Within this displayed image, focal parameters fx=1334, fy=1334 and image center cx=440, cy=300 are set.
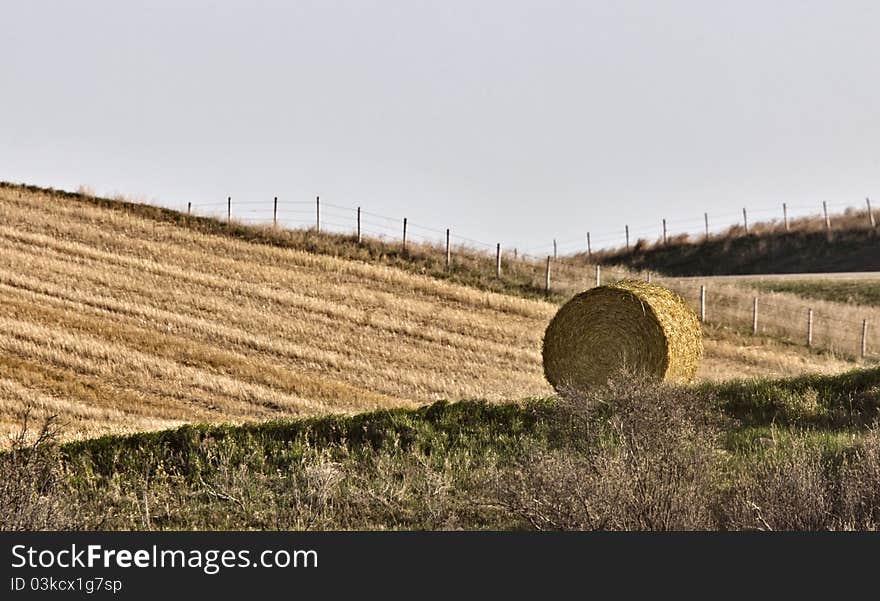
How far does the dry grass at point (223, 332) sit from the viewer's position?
2494 cm

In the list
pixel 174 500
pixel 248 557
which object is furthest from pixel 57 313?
pixel 248 557

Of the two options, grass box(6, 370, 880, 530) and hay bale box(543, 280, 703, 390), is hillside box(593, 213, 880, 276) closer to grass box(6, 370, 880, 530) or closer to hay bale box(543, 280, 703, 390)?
hay bale box(543, 280, 703, 390)

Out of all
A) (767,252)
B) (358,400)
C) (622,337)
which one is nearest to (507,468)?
(622,337)

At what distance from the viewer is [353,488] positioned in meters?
13.5

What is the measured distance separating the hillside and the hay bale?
96.2 ft

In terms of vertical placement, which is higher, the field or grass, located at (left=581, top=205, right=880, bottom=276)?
grass, located at (left=581, top=205, right=880, bottom=276)

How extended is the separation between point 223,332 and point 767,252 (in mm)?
28359

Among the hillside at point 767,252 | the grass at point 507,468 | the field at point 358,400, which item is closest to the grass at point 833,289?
the field at point 358,400

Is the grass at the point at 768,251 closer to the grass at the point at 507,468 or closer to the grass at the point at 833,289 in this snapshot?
the grass at the point at 833,289

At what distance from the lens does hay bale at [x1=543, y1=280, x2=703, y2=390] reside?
20703 mm

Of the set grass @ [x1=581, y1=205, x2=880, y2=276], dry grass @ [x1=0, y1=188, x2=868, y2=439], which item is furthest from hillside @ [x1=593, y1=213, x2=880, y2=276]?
dry grass @ [x1=0, y1=188, x2=868, y2=439]

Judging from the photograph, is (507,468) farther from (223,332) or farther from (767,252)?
(767,252)

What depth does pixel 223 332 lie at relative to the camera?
3011cm

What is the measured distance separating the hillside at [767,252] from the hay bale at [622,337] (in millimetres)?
29335
